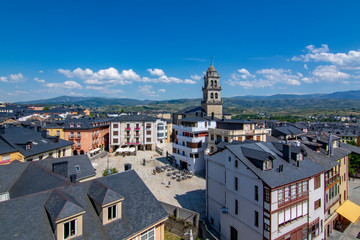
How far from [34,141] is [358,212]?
2107 inches

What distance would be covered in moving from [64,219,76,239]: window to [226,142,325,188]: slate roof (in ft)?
48.2

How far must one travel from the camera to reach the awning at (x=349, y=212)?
87.6 feet

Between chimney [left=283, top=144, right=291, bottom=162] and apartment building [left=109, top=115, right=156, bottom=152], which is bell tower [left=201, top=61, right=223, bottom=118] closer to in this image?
apartment building [left=109, top=115, right=156, bottom=152]

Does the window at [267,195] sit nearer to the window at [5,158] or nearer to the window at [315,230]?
the window at [315,230]

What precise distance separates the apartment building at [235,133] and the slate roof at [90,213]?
25.3 metres

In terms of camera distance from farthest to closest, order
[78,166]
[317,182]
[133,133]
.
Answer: [133,133] < [78,166] < [317,182]

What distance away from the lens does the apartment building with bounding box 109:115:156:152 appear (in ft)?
214

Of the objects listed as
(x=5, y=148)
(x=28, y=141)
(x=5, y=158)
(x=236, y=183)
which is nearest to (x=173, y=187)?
(x=236, y=183)

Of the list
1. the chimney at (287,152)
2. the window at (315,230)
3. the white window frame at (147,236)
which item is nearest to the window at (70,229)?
the white window frame at (147,236)

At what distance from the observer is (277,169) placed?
18.7m

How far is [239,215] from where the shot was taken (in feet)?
66.6

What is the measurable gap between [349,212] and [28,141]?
51.3 meters

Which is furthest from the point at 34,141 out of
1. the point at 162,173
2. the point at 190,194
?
the point at 190,194

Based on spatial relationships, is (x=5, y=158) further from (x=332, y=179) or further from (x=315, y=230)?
(x=332, y=179)
